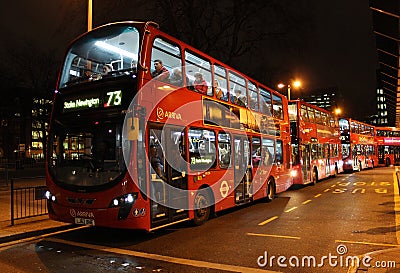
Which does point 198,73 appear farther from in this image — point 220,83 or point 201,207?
point 201,207

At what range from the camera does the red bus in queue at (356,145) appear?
102 feet

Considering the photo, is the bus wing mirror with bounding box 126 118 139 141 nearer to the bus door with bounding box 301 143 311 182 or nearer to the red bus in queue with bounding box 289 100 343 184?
the red bus in queue with bounding box 289 100 343 184

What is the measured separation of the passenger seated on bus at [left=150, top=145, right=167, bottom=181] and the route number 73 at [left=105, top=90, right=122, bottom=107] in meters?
1.18

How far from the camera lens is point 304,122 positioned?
66.3 feet

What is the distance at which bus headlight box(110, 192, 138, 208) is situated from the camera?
24.3ft

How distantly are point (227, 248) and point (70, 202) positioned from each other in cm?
346

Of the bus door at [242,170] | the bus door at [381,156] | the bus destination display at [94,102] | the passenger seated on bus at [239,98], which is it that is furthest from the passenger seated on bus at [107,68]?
the bus door at [381,156]

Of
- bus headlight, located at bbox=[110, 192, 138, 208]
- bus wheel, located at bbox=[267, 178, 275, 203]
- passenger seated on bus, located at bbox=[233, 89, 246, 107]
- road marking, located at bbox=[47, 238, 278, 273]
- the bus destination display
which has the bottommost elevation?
road marking, located at bbox=[47, 238, 278, 273]

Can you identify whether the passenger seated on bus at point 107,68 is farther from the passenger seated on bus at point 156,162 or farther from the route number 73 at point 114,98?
the passenger seated on bus at point 156,162

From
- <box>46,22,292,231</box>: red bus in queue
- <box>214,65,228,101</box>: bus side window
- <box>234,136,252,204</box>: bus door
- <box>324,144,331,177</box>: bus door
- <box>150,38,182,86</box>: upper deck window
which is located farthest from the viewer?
<box>324,144,331,177</box>: bus door

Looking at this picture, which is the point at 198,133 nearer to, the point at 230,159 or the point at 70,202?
the point at 230,159

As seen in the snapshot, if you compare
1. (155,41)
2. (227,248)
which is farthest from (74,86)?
(227,248)

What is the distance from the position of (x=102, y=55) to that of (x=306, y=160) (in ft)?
46.4

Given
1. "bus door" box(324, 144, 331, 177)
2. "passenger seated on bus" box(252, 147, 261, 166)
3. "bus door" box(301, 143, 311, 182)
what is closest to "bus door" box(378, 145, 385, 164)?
"bus door" box(324, 144, 331, 177)
